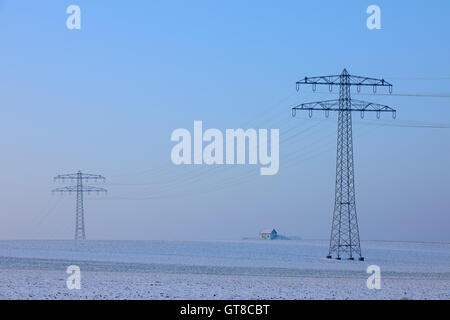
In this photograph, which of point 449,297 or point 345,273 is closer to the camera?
point 449,297

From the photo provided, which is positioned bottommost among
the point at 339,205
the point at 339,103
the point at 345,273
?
the point at 345,273

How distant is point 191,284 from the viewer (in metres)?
31.7

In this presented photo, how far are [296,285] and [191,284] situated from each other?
16.0 ft
